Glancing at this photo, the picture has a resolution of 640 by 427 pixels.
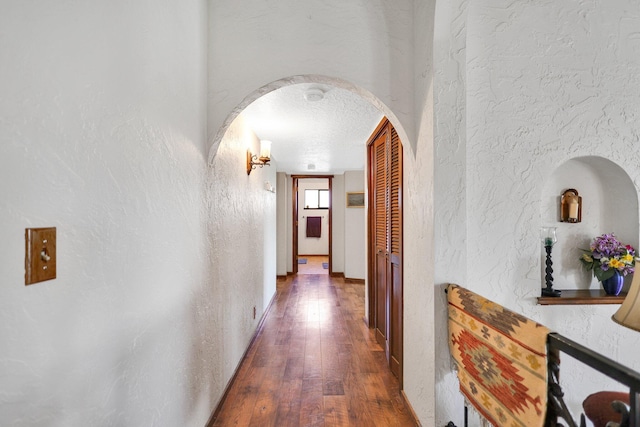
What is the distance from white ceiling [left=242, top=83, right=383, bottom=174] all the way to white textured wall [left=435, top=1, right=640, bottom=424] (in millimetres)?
1016

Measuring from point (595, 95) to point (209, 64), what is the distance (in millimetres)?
2243

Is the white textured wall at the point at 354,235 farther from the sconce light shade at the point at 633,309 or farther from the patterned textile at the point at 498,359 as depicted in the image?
the sconce light shade at the point at 633,309

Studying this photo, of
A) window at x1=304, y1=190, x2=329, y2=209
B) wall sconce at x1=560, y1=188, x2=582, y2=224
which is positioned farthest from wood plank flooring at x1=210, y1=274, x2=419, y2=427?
window at x1=304, y1=190, x2=329, y2=209

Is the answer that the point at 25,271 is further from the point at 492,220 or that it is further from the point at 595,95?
the point at 595,95

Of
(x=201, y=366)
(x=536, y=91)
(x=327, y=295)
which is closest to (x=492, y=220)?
(x=536, y=91)

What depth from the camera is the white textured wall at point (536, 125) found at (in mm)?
1782

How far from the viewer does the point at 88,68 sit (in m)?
0.84

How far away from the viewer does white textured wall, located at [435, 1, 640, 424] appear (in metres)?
1.78

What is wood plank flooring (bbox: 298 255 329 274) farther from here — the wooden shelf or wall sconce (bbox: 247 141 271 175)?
the wooden shelf

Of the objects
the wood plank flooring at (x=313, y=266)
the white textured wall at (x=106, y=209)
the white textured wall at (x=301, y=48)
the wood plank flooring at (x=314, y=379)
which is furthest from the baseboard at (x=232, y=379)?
the wood plank flooring at (x=313, y=266)

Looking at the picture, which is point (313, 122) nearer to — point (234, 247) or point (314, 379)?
point (234, 247)

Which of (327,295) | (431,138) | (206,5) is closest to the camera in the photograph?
(431,138)

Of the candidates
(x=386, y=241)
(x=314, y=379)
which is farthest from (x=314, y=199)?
(x=314, y=379)

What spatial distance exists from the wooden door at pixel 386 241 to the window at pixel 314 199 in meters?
6.31
